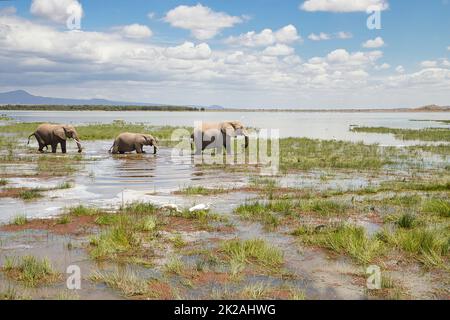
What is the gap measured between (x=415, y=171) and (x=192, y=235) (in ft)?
44.1

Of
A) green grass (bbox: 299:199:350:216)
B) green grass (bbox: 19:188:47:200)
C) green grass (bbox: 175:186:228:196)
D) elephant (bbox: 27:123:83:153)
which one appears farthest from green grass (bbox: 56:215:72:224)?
elephant (bbox: 27:123:83:153)

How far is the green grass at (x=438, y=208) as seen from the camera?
1112 centimetres

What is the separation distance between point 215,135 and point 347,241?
1886cm

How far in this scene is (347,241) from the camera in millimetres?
8484

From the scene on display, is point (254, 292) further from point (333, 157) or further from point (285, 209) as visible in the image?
point (333, 157)

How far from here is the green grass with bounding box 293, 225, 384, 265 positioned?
802cm

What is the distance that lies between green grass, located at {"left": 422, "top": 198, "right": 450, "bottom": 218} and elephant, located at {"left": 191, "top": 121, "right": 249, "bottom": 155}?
51.4ft

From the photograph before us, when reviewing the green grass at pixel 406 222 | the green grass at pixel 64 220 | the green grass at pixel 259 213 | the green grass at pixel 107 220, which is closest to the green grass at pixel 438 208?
the green grass at pixel 406 222

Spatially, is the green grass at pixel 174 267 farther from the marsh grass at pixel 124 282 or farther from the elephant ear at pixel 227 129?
the elephant ear at pixel 227 129

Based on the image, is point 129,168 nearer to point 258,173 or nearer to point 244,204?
point 258,173

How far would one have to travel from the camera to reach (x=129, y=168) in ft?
65.8

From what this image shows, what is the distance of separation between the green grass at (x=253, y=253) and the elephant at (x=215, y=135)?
723 inches

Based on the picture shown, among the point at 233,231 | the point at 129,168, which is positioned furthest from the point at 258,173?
the point at 233,231
